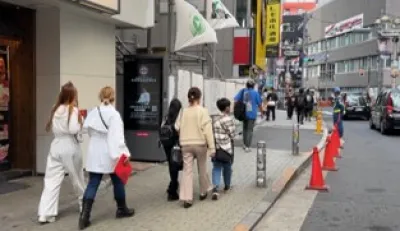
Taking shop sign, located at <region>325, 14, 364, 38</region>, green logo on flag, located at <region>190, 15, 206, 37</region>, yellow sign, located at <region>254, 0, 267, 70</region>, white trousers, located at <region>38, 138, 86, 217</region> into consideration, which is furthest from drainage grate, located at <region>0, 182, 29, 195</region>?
shop sign, located at <region>325, 14, 364, 38</region>

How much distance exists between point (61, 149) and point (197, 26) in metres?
6.25

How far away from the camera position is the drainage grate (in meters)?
7.88

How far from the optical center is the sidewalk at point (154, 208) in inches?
248

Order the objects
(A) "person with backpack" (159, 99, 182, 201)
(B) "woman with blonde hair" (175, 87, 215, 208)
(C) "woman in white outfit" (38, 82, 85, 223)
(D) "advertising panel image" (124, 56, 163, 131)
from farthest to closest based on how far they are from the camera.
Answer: (D) "advertising panel image" (124, 56, 163, 131) < (A) "person with backpack" (159, 99, 182, 201) < (B) "woman with blonde hair" (175, 87, 215, 208) < (C) "woman in white outfit" (38, 82, 85, 223)

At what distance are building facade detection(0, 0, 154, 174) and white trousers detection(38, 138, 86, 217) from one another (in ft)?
7.92

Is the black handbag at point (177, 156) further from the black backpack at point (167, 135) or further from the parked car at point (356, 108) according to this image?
the parked car at point (356, 108)

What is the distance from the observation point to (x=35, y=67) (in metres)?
8.78

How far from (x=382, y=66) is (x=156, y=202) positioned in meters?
59.1

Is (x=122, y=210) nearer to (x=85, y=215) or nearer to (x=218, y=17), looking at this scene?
(x=85, y=215)

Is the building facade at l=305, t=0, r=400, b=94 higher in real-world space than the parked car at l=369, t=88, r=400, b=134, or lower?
higher

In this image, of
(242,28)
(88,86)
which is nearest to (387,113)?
(242,28)

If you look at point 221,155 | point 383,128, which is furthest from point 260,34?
point 221,155

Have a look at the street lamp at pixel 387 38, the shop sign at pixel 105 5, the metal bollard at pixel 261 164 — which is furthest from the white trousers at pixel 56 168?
the street lamp at pixel 387 38

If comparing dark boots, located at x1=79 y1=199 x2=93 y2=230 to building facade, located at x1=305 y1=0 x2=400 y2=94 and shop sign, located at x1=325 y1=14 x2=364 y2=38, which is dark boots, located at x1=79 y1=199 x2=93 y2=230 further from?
shop sign, located at x1=325 y1=14 x2=364 y2=38
